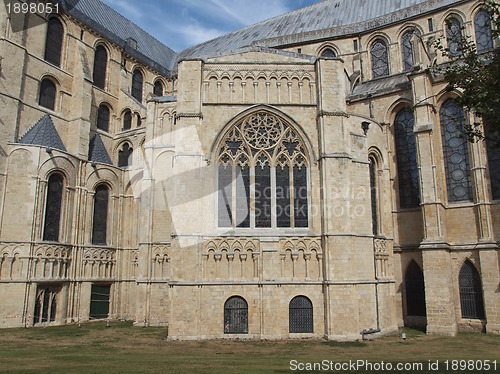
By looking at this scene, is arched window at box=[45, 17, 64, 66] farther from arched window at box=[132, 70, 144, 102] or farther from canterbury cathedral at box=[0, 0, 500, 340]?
arched window at box=[132, 70, 144, 102]

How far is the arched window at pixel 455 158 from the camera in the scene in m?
19.9

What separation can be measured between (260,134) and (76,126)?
45.0 feet

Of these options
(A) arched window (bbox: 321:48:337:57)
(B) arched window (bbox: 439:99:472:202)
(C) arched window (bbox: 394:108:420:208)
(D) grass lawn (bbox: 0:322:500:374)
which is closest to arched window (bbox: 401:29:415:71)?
(A) arched window (bbox: 321:48:337:57)

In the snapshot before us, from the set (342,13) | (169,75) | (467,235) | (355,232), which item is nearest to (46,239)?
(355,232)

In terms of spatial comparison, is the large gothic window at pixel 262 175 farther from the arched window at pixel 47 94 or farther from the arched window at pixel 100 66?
the arched window at pixel 100 66

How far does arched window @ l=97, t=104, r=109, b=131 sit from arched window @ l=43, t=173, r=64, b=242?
6405 millimetres

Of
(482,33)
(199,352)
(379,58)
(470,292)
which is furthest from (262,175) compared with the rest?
(482,33)

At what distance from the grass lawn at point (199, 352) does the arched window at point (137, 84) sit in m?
19.8

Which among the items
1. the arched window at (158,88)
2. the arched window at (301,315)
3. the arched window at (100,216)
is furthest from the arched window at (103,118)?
the arched window at (301,315)

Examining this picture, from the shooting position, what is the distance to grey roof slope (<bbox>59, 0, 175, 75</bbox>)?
94.7ft

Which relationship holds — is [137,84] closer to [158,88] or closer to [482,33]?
[158,88]

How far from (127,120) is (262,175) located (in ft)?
53.5

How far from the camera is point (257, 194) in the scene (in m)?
17.8

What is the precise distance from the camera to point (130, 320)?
24609 millimetres
